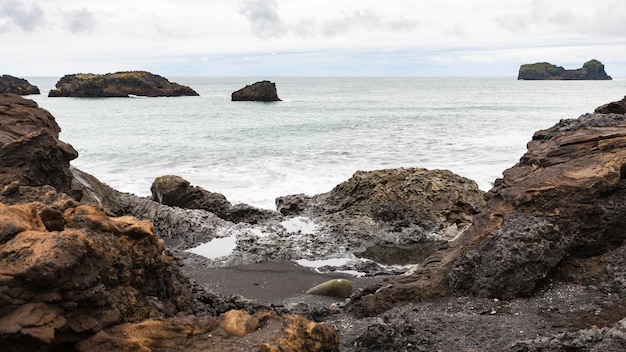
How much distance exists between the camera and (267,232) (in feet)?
50.4

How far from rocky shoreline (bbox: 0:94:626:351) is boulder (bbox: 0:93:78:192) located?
34 millimetres

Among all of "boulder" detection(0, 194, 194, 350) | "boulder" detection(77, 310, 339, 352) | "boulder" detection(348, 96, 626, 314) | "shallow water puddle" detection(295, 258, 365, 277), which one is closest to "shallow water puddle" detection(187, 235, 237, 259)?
"shallow water puddle" detection(295, 258, 365, 277)

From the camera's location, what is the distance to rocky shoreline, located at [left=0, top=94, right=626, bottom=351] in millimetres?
5320

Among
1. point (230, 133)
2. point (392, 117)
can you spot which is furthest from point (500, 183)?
point (392, 117)

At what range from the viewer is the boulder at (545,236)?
26.8ft

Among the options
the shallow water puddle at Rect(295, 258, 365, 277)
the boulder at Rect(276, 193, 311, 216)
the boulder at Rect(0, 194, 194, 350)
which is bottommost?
the shallow water puddle at Rect(295, 258, 365, 277)

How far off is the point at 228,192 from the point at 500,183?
13191 millimetres

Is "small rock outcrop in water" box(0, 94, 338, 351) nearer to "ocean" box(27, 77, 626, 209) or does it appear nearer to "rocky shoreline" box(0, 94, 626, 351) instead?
"rocky shoreline" box(0, 94, 626, 351)

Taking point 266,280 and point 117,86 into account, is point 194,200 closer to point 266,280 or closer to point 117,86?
point 266,280

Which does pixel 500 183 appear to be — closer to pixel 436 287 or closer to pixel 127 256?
pixel 436 287

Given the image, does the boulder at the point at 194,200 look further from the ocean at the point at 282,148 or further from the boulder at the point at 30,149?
the boulder at the point at 30,149

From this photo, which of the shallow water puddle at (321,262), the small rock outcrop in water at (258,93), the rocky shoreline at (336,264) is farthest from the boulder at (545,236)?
the small rock outcrop in water at (258,93)

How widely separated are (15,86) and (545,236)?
390 ft

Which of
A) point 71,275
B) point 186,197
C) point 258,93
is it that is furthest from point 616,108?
point 258,93
